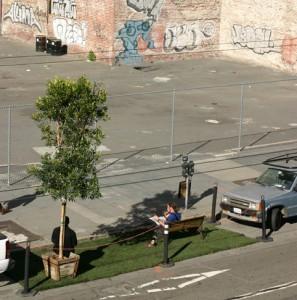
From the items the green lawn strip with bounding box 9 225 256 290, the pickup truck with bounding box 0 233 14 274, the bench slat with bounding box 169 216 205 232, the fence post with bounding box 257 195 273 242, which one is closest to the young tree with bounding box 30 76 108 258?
the pickup truck with bounding box 0 233 14 274

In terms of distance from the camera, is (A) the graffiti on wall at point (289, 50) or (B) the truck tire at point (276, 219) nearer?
(B) the truck tire at point (276, 219)

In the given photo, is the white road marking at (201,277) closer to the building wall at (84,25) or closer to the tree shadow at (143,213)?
the tree shadow at (143,213)

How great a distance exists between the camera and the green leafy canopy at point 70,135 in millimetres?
16891

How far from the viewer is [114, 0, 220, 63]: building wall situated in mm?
48062

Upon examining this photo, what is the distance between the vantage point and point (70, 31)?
5103cm

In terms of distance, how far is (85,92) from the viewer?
17000mm

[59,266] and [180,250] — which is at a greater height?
[59,266]

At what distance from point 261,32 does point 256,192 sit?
2875 cm

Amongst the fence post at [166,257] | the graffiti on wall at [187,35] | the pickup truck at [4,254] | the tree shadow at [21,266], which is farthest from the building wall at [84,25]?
the pickup truck at [4,254]

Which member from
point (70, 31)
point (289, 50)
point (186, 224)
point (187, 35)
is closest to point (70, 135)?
point (186, 224)

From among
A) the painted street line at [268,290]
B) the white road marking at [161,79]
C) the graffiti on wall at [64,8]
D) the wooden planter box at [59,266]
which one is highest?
the graffiti on wall at [64,8]

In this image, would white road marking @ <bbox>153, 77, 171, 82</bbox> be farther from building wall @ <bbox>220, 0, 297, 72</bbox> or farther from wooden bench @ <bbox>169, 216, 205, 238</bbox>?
wooden bench @ <bbox>169, 216, 205, 238</bbox>

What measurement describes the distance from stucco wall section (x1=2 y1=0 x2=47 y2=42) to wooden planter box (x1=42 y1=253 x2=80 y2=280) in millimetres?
37819

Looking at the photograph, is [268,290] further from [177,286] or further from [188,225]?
[188,225]
